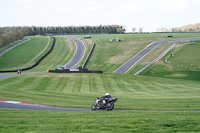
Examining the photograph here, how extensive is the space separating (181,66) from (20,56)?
71.2 m

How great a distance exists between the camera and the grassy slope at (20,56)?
104 meters

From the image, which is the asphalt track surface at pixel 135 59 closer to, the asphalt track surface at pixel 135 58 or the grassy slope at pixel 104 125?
the asphalt track surface at pixel 135 58

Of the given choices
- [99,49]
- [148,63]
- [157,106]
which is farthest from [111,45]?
[157,106]

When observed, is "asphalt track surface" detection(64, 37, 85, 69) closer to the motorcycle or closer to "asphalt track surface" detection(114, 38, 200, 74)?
"asphalt track surface" detection(114, 38, 200, 74)

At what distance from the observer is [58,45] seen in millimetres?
136000

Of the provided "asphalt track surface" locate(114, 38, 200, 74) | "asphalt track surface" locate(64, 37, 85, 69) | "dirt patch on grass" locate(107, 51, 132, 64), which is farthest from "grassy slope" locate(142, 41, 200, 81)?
"asphalt track surface" locate(64, 37, 85, 69)

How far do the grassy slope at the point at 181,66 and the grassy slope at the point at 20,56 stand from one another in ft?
159

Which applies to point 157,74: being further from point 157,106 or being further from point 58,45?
point 58,45

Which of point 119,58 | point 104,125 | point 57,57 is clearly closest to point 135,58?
point 119,58

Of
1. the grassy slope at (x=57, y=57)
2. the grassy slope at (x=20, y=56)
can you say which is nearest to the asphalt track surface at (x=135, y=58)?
the grassy slope at (x=57, y=57)

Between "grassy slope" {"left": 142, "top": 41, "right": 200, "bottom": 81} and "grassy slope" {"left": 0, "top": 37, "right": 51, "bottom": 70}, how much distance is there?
48.5 metres

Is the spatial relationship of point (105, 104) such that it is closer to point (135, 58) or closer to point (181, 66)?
point (181, 66)

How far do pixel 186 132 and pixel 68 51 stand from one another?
10987 cm

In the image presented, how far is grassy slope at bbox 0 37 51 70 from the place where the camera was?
104 m
